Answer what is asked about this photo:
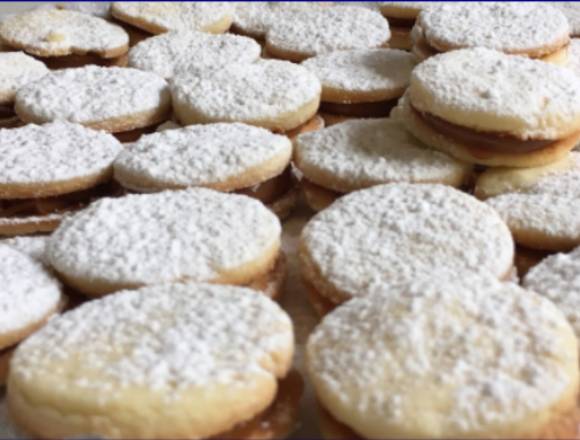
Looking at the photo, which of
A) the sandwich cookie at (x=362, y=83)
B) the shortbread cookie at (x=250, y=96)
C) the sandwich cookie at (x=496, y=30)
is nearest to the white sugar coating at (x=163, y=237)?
the shortbread cookie at (x=250, y=96)

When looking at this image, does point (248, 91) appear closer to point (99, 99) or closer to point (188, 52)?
point (99, 99)

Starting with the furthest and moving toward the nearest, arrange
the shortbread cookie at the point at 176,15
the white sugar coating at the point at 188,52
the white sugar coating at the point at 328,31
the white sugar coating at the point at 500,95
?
the shortbread cookie at the point at 176,15, the white sugar coating at the point at 328,31, the white sugar coating at the point at 188,52, the white sugar coating at the point at 500,95

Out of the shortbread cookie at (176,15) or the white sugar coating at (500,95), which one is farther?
the shortbread cookie at (176,15)

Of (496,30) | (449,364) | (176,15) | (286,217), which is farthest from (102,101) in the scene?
(449,364)

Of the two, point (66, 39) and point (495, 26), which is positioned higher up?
point (495, 26)

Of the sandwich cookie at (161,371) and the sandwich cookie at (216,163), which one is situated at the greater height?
the sandwich cookie at (161,371)

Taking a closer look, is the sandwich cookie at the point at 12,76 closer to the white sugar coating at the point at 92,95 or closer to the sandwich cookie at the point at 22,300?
the white sugar coating at the point at 92,95

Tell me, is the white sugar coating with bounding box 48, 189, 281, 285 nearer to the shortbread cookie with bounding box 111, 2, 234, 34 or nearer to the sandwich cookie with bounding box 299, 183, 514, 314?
the sandwich cookie with bounding box 299, 183, 514, 314
